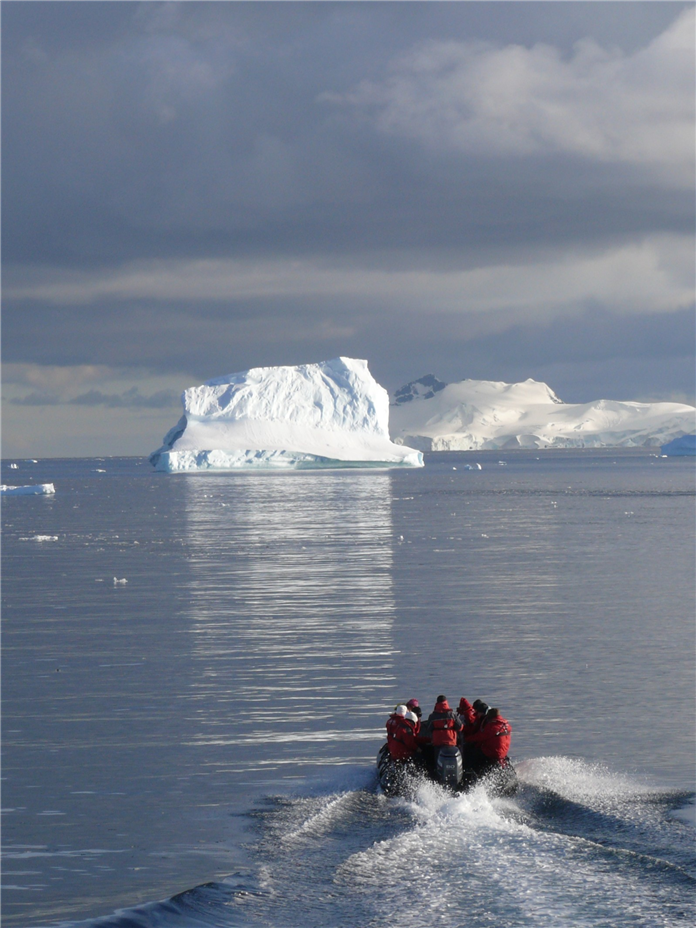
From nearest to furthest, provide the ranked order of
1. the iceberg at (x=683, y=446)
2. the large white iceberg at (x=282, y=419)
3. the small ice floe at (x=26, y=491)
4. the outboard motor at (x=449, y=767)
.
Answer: the outboard motor at (x=449, y=767), the small ice floe at (x=26, y=491), the large white iceberg at (x=282, y=419), the iceberg at (x=683, y=446)

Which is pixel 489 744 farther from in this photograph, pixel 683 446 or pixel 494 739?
pixel 683 446

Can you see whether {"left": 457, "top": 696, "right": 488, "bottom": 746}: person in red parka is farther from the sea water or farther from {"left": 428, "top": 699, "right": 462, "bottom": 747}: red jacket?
the sea water

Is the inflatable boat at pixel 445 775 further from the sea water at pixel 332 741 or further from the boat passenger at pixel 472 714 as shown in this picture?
the boat passenger at pixel 472 714

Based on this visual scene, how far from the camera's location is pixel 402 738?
39.1ft

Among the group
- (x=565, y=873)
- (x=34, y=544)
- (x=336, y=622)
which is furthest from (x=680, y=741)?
(x=34, y=544)

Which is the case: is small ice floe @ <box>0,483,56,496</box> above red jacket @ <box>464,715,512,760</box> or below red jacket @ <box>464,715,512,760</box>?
above

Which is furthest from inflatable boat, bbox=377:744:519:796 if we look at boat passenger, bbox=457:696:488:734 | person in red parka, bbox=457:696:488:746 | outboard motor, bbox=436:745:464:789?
boat passenger, bbox=457:696:488:734

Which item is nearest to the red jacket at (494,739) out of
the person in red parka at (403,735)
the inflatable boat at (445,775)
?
the inflatable boat at (445,775)

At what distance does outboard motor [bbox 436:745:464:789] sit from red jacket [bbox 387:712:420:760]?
0.45 meters

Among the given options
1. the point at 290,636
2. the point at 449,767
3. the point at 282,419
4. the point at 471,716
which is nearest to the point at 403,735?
the point at 449,767

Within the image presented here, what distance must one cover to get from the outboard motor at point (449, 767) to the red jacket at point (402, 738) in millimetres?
447

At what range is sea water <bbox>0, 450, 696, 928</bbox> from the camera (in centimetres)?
878

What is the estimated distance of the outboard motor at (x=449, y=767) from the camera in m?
11.4

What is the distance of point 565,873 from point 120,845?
3985mm
